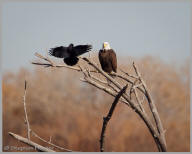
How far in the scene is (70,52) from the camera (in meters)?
3.69

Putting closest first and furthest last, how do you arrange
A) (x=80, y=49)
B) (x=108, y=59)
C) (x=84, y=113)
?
(x=80, y=49) < (x=108, y=59) < (x=84, y=113)

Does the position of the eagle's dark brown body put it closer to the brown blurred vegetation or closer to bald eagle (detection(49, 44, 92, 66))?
bald eagle (detection(49, 44, 92, 66))

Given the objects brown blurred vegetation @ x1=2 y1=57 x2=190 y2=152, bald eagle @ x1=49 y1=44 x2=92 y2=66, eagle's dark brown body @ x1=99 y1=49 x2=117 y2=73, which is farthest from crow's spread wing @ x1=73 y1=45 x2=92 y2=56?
brown blurred vegetation @ x1=2 y1=57 x2=190 y2=152

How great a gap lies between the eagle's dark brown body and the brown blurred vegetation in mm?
10421

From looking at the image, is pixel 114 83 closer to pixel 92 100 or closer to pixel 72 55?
pixel 72 55

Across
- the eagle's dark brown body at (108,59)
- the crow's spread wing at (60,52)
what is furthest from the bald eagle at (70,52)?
the eagle's dark brown body at (108,59)

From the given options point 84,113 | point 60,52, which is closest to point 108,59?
point 60,52

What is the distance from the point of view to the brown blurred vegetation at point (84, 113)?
17.3 metres

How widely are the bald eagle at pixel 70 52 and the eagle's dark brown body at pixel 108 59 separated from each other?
1954 millimetres

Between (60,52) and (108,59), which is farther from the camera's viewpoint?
(108,59)

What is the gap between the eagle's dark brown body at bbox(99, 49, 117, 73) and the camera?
5.66 m

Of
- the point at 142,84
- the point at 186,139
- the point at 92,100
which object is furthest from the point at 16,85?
the point at 142,84

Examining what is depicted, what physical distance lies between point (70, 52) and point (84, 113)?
17.1m

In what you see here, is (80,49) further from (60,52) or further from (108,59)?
(108,59)
